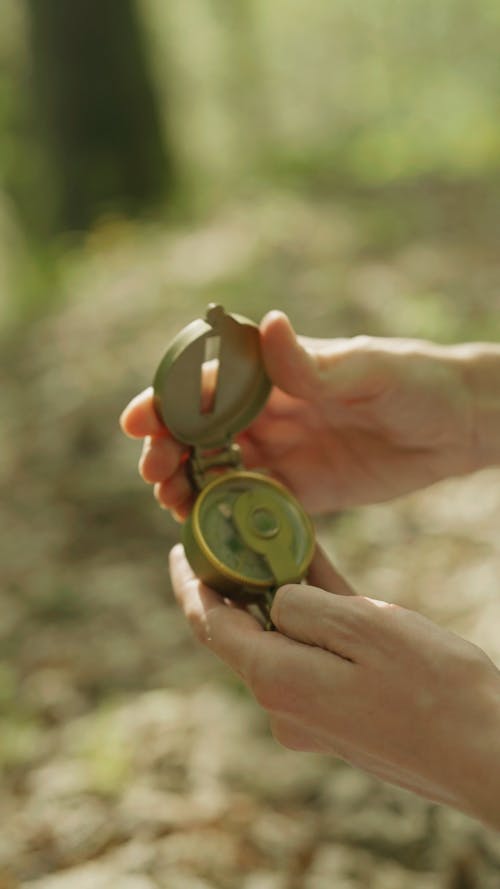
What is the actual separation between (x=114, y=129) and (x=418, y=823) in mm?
6168

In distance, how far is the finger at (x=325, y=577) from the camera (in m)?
1.98

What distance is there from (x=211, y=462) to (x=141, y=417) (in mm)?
221

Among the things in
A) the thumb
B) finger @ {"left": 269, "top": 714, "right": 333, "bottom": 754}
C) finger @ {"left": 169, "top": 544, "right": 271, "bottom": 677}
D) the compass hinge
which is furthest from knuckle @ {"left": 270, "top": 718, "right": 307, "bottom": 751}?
the thumb

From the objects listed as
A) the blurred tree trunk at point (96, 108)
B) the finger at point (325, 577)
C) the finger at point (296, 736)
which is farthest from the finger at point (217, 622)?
the blurred tree trunk at point (96, 108)

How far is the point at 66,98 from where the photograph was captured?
7027 mm

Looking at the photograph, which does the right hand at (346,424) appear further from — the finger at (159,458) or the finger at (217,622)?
the finger at (217,622)

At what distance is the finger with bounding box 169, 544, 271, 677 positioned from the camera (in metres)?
1.67

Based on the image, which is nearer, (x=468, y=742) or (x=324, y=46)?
(x=468, y=742)

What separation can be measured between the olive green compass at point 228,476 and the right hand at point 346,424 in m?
0.05

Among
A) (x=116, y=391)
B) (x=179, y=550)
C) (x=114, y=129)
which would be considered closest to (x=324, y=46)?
(x=114, y=129)

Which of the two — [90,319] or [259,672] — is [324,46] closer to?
[90,319]

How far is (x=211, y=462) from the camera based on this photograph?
212 cm

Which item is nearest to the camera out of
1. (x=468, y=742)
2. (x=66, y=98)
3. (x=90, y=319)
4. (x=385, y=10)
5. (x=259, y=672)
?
(x=468, y=742)

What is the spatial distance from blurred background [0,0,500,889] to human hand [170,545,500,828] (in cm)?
61
